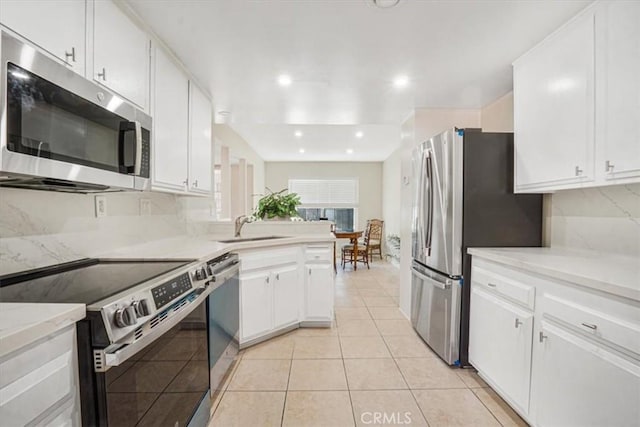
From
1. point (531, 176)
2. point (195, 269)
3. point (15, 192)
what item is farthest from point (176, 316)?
point (531, 176)

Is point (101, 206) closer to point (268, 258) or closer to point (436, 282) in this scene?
point (268, 258)

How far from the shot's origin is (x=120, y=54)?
1.48m

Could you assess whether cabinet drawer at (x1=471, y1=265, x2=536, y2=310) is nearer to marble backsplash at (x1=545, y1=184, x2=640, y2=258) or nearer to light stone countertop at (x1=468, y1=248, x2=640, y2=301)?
light stone countertop at (x1=468, y1=248, x2=640, y2=301)

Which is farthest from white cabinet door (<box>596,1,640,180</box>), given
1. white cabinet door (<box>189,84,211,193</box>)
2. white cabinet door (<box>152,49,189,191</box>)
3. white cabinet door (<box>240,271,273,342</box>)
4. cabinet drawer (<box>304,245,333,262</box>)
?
white cabinet door (<box>189,84,211,193</box>)

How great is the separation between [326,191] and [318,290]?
484cm

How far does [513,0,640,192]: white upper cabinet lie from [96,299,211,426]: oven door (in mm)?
2227

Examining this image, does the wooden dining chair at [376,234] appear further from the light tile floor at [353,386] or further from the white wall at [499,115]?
the white wall at [499,115]

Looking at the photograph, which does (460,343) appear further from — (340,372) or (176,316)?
(176,316)

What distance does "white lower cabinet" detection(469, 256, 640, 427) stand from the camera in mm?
1090

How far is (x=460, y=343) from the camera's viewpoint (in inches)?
86.0

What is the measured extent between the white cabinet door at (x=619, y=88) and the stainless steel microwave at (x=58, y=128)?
229cm

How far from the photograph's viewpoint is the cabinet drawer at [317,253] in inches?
114

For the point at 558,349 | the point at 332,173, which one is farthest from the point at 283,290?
the point at 332,173

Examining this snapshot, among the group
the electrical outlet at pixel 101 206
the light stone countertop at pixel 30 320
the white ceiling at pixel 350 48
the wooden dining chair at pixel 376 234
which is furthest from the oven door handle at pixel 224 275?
the wooden dining chair at pixel 376 234
